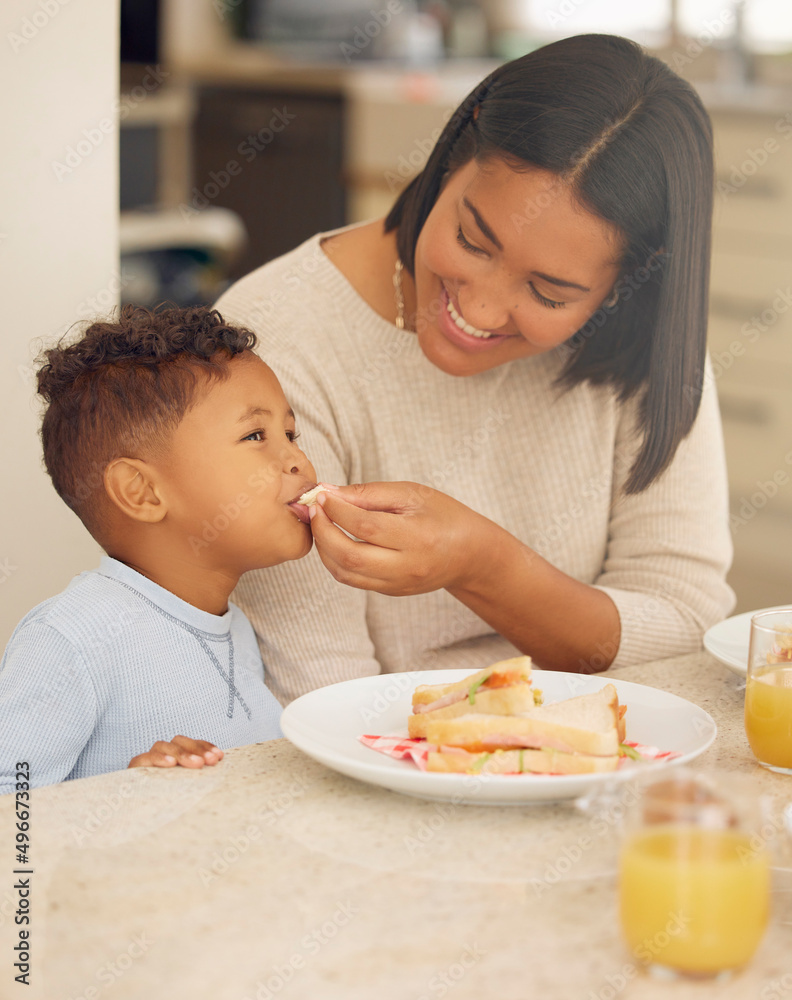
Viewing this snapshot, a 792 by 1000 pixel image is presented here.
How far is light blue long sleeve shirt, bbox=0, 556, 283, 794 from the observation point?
1053mm

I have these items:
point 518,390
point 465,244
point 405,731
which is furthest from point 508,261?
point 405,731

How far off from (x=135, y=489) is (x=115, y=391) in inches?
4.1

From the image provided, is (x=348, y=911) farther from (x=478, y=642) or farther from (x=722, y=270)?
(x=722, y=270)

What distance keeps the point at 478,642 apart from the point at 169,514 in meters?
0.51

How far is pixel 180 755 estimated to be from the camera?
960mm

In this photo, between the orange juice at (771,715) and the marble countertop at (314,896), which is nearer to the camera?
the marble countertop at (314,896)

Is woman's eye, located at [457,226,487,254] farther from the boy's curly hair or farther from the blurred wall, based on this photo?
the blurred wall

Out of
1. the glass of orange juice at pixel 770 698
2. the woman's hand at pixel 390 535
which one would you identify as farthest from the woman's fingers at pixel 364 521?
the glass of orange juice at pixel 770 698

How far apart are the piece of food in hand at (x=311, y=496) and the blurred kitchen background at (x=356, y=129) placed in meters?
0.50

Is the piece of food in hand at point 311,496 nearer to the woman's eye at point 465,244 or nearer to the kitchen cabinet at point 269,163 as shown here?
the woman's eye at point 465,244

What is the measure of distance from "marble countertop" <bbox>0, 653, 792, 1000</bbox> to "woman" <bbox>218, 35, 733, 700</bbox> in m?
0.32

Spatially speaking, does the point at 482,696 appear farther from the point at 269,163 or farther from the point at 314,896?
the point at 269,163

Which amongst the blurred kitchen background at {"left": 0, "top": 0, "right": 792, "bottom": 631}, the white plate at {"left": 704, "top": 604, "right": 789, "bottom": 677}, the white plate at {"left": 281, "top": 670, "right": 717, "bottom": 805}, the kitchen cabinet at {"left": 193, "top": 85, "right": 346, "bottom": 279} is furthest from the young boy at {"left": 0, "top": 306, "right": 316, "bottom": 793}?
the kitchen cabinet at {"left": 193, "top": 85, "right": 346, "bottom": 279}

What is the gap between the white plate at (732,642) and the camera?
117 cm
